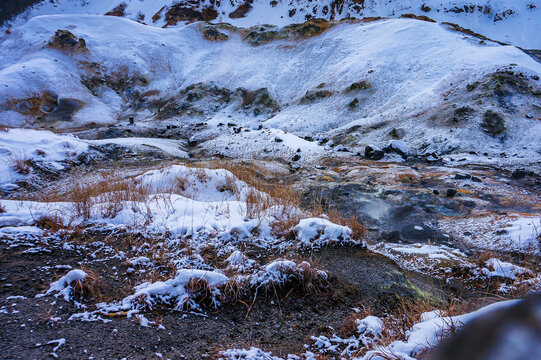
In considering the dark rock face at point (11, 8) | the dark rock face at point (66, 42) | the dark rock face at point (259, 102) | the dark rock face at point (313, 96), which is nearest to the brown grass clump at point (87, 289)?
the dark rock face at point (313, 96)

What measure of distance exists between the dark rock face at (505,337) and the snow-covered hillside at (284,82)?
514 inches

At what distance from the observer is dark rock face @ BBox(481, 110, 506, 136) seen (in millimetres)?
11945

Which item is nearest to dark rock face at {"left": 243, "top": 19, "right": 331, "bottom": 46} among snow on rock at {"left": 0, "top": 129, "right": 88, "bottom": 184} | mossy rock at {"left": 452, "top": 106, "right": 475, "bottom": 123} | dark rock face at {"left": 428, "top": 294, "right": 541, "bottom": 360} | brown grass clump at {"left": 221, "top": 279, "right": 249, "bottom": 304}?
mossy rock at {"left": 452, "top": 106, "right": 475, "bottom": 123}

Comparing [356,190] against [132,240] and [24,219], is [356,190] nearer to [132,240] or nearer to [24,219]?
[132,240]

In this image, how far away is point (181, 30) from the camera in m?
32.0

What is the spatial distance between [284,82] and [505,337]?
2519 centimetres

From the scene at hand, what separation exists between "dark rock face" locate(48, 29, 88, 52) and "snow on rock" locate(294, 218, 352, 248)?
103ft

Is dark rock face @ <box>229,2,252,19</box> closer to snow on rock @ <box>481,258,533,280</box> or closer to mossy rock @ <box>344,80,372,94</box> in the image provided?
mossy rock @ <box>344,80,372,94</box>

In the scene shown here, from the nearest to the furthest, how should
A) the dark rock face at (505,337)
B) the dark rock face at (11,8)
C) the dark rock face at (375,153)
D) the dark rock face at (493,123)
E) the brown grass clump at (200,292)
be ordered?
the dark rock face at (505,337) < the brown grass clump at (200,292) < the dark rock face at (375,153) < the dark rock face at (493,123) < the dark rock face at (11,8)

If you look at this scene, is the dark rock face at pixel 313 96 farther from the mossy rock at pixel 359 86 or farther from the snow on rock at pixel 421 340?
the snow on rock at pixel 421 340

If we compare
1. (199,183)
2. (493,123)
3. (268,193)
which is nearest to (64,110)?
(199,183)

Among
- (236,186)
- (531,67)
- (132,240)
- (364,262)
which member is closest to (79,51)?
Result: (236,186)

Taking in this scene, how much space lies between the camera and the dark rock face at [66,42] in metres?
25.0

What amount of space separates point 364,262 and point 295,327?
1.75 meters
